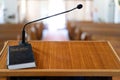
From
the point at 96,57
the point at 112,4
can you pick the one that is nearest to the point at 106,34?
the point at 112,4

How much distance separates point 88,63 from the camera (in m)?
1.24

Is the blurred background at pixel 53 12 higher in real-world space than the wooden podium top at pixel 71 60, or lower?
higher

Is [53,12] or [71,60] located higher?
[53,12]

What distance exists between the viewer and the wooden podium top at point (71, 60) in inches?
45.1

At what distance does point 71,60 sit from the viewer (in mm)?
1270

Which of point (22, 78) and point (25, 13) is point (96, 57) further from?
point (25, 13)

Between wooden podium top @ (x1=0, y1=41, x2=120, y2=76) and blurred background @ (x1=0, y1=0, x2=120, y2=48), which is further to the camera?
blurred background @ (x1=0, y1=0, x2=120, y2=48)

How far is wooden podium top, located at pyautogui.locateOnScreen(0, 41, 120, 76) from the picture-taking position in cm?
114

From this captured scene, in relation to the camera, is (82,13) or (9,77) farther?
(82,13)

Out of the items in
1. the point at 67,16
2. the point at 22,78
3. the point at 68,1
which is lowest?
the point at 22,78

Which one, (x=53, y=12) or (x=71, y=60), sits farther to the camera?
(x=53, y=12)

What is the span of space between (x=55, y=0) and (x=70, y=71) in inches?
306

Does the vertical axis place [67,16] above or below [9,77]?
above

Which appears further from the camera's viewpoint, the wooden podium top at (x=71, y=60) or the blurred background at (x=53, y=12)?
the blurred background at (x=53, y=12)
